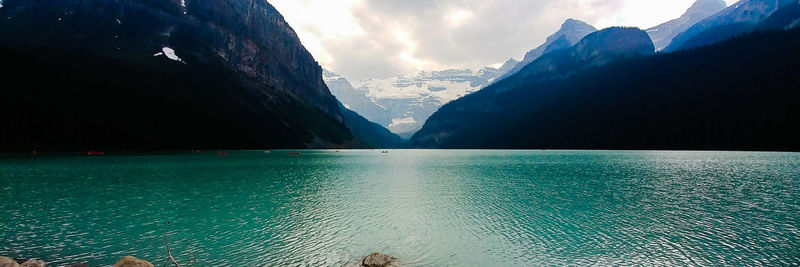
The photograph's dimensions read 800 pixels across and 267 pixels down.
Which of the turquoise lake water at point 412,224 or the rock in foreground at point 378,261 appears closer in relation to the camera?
the rock in foreground at point 378,261

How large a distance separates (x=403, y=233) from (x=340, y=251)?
5626 millimetres

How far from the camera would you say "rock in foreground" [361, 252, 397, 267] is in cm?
1752

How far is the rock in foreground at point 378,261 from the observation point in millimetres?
17516

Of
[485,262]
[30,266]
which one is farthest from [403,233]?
[30,266]

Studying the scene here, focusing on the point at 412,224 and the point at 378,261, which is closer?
the point at 378,261

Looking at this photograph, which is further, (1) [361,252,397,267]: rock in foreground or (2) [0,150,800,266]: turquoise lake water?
(2) [0,150,800,266]: turquoise lake water

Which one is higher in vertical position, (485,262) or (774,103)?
(774,103)

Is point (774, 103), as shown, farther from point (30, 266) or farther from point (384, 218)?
point (30, 266)

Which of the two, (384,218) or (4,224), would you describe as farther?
(384,218)

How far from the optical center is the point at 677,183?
4894 centimetres

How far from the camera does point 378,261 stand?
1769cm

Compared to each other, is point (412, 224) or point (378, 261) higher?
point (378, 261)

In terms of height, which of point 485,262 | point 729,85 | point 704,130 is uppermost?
point 729,85

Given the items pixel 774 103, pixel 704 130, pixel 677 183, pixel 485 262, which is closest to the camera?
pixel 485 262
